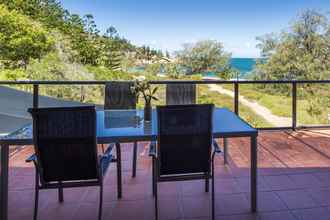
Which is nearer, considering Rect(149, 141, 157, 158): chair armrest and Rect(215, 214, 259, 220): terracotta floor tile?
Rect(149, 141, 157, 158): chair armrest

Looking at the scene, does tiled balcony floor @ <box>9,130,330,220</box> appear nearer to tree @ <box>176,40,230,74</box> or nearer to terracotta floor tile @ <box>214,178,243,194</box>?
terracotta floor tile @ <box>214,178,243,194</box>

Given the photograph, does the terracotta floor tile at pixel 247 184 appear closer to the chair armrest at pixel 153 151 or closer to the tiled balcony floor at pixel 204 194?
the tiled balcony floor at pixel 204 194

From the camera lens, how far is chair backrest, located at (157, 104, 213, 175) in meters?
1.90

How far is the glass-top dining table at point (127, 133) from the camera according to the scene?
1.97 metres

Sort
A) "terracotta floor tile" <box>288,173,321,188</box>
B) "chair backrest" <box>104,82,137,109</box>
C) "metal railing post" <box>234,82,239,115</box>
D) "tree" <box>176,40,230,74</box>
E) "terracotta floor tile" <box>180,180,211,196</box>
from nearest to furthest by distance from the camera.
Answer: "terracotta floor tile" <box>180,180,211,196</box>
"terracotta floor tile" <box>288,173,321,188</box>
"chair backrest" <box>104,82,137,109</box>
"metal railing post" <box>234,82,239,115</box>
"tree" <box>176,40,230,74</box>

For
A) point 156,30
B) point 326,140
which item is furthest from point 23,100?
point 156,30

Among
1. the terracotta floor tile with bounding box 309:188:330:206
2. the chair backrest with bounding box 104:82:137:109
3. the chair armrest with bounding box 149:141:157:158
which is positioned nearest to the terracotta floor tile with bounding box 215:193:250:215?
the terracotta floor tile with bounding box 309:188:330:206

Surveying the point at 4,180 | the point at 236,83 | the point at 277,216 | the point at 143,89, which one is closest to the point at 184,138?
the point at 143,89

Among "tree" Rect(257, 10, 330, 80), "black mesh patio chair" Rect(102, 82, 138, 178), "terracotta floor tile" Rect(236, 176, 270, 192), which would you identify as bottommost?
"terracotta floor tile" Rect(236, 176, 270, 192)

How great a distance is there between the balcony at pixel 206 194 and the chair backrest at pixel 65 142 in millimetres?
464

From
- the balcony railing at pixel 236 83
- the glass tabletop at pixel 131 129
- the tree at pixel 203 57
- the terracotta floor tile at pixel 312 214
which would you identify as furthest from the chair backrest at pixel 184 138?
the tree at pixel 203 57

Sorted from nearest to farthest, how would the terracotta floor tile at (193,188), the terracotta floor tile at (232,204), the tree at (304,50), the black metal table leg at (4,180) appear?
the black metal table leg at (4,180) < the terracotta floor tile at (232,204) < the terracotta floor tile at (193,188) < the tree at (304,50)

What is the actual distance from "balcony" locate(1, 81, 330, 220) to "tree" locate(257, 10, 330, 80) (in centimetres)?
1010

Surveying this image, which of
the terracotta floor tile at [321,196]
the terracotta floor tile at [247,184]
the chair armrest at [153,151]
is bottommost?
the terracotta floor tile at [321,196]
